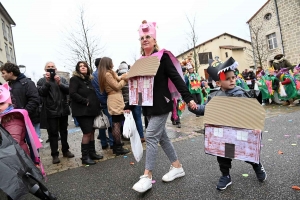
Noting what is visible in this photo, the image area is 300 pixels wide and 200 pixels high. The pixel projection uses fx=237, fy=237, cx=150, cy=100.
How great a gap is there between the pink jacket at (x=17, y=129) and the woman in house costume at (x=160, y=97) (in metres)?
1.38

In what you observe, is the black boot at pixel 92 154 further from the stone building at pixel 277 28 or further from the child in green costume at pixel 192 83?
the stone building at pixel 277 28

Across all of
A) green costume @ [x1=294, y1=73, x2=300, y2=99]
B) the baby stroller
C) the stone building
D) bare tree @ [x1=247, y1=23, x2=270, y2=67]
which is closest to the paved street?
the baby stroller

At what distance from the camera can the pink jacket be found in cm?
253

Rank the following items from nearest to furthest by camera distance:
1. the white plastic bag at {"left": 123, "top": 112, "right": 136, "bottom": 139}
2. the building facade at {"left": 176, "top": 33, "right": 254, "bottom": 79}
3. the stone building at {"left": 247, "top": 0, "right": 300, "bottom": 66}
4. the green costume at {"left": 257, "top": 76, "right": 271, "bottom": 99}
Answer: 1. the white plastic bag at {"left": 123, "top": 112, "right": 136, "bottom": 139}
2. the green costume at {"left": 257, "top": 76, "right": 271, "bottom": 99}
3. the stone building at {"left": 247, "top": 0, "right": 300, "bottom": 66}
4. the building facade at {"left": 176, "top": 33, "right": 254, "bottom": 79}

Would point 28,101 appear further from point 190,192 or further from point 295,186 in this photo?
point 295,186

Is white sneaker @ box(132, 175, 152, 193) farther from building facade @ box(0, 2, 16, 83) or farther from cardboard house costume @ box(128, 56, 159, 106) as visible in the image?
building facade @ box(0, 2, 16, 83)

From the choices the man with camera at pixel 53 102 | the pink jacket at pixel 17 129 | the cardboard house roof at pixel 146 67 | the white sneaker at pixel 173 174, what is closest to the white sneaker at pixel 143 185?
the white sneaker at pixel 173 174

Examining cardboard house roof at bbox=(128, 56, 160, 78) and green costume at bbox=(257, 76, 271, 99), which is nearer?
cardboard house roof at bbox=(128, 56, 160, 78)

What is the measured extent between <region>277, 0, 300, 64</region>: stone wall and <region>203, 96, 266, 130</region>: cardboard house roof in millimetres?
21921

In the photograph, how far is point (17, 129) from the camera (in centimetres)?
257

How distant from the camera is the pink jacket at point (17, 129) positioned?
253 cm

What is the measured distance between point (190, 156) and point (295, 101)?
7574mm

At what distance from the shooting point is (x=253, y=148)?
238 cm

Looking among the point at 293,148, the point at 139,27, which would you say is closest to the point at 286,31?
the point at 293,148
